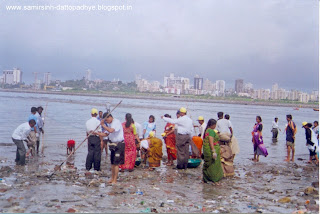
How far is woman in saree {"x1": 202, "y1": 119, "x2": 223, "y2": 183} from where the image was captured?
27.5 feet

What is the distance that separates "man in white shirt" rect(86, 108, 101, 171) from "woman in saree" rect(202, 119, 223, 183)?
2.54 meters

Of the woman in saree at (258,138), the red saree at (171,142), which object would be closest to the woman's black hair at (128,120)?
the red saree at (171,142)

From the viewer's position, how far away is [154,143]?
400 inches

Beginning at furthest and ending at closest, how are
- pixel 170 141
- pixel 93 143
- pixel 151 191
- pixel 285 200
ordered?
pixel 170 141 → pixel 93 143 → pixel 151 191 → pixel 285 200

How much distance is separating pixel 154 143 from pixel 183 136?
0.88 m

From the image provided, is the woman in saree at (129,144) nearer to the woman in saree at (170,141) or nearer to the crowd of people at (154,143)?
the crowd of people at (154,143)

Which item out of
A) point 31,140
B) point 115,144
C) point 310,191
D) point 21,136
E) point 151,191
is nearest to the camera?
point 151,191

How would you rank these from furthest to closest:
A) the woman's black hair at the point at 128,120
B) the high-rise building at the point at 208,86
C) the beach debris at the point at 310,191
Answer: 1. the high-rise building at the point at 208,86
2. the woman's black hair at the point at 128,120
3. the beach debris at the point at 310,191

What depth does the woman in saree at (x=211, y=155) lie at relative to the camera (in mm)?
8391

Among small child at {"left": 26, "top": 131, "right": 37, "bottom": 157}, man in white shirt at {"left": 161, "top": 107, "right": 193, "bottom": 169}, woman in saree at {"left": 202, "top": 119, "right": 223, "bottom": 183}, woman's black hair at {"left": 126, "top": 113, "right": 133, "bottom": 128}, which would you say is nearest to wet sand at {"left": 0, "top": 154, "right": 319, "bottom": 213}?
woman in saree at {"left": 202, "top": 119, "right": 223, "bottom": 183}

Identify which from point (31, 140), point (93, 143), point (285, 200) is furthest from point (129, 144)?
point (285, 200)

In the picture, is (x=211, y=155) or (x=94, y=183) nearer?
(x=94, y=183)

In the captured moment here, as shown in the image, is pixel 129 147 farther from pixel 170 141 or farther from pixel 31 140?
pixel 31 140

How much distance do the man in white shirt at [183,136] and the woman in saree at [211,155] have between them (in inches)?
46.0
